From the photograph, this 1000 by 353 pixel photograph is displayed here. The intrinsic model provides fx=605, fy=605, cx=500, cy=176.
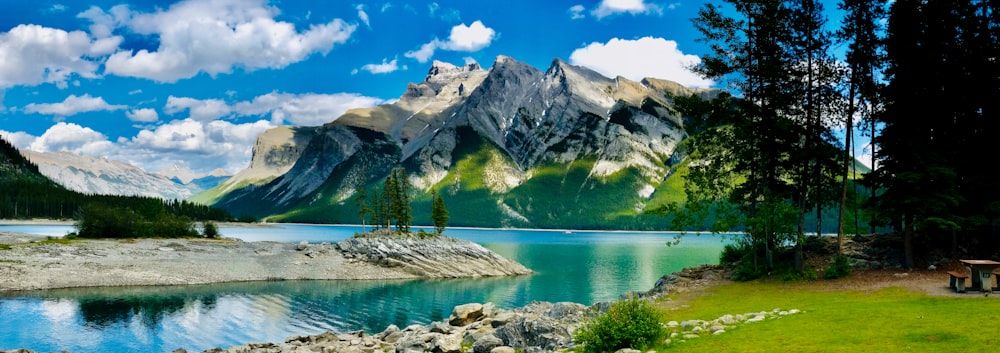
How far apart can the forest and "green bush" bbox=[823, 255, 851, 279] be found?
5.23ft

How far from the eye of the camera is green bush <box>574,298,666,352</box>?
19.6m

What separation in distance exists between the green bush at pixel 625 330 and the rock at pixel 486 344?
15.1 ft

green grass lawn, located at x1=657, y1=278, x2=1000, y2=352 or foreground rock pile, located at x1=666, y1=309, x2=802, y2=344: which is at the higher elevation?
green grass lawn, located at x1=657, y1=278, x2=1000, y2=352

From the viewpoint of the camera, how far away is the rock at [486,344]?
23.6 meters

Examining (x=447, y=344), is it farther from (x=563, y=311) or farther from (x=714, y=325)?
(x=714, y=325)

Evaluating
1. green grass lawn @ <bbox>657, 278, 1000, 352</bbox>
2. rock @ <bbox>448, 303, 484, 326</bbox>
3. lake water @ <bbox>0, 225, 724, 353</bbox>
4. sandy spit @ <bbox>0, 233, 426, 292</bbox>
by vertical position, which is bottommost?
→ lake water @ <bbox>0, 225, 724, 353</bbox>

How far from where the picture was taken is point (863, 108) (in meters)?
38.6

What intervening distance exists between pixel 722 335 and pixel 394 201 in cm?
10421

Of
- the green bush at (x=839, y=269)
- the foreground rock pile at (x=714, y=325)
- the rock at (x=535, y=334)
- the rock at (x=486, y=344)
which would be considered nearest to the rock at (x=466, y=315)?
the rock at (x=535, y=334)

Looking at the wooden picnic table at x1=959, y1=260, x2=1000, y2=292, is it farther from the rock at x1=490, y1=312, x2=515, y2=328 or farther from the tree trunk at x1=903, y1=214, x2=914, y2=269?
the rock at x1=490, y1=312, x2=515, y2=328

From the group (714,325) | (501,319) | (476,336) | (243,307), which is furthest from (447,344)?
(243,307)

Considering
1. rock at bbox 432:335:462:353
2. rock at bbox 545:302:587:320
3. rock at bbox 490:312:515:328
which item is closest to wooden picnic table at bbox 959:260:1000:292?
rock at bbox 545:302:587:320

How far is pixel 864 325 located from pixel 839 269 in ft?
54.8

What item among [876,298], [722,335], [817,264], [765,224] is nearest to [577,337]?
[722,335]
